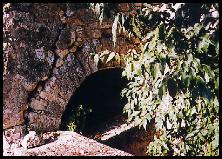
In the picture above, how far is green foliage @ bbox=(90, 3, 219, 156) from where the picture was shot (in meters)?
2.54

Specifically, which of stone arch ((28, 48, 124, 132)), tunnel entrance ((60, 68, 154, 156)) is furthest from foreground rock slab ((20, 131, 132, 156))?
tunnel entrance ((60, 68, 154, 156))

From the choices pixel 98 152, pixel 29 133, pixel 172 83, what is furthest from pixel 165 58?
pixel 29 133

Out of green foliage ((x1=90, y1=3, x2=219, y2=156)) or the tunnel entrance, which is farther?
the tunnel entrance

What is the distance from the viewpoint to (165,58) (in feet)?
8.31

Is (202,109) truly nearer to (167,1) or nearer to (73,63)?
(167,1)

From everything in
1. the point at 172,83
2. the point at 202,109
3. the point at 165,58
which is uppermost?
the point at 165,58

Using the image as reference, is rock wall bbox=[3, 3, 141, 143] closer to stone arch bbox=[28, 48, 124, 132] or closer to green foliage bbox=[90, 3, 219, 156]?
stone arch bbox=[28, 48, 124, 132]

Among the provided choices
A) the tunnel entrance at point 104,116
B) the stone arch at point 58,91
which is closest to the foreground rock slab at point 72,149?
the stone arch at point 58,91

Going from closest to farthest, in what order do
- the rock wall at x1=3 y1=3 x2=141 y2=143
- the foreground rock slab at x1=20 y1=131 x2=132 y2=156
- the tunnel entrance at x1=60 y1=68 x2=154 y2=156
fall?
the foreground rock slab at x1=20 y1=131 x2=132 y2=156 < the rock wall at x1=3 y1=3 x2=141 y2=143 < the tunnel entrance at x1=60 y1=68 x2=154 y2=156

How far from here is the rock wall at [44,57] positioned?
3695mm

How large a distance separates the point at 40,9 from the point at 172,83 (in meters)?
1.94

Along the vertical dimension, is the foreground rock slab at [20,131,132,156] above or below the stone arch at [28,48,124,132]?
below

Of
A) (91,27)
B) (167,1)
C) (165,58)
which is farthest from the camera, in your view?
(91,27)

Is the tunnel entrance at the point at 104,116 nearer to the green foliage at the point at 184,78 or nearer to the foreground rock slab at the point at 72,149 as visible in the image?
the foreground rock slab at the point at 72,149
